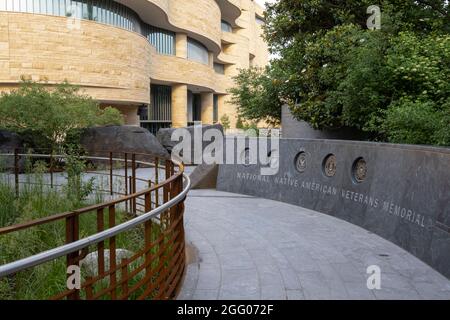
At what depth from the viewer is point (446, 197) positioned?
5.14 metres

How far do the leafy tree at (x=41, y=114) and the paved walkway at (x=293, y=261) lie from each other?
10.3 m

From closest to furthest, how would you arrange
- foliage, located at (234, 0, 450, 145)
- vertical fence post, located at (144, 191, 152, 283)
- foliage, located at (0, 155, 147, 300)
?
vertical fence post, located at (144, 191, 152, 283)
foliage, located at (0, 155, 147, 300)
foliage, located at (234, 0, 450, 145)

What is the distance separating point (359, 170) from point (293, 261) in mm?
2995

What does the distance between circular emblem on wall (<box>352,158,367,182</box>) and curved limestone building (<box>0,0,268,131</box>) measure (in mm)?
16690

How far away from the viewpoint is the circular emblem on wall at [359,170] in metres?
7.61

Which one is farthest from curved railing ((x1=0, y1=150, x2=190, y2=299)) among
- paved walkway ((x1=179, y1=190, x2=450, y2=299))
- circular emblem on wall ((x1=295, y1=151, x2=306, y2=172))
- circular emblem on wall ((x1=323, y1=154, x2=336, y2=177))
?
circular emblem on wall ((x1=295, y1=151, x2=306, y2=172))

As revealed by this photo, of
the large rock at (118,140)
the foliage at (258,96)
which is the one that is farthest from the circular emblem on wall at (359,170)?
the large rock at (118,140)

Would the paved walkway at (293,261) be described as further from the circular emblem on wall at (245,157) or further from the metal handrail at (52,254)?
the circular emblem on wall at (245,157)

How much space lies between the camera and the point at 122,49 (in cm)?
3156

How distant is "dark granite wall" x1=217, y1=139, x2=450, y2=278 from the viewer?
5.31 meters

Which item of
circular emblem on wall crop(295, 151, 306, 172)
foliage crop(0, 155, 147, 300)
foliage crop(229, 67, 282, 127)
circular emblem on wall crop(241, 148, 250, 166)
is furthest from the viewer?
foliage crop(229, 67, 282, 127)

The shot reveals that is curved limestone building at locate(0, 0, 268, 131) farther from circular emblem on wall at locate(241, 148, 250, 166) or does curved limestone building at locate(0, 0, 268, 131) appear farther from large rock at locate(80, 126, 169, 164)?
circular emblem on wall at locate(241, 148, 250, 166)

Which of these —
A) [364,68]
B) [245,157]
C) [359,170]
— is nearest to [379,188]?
[359,170]
